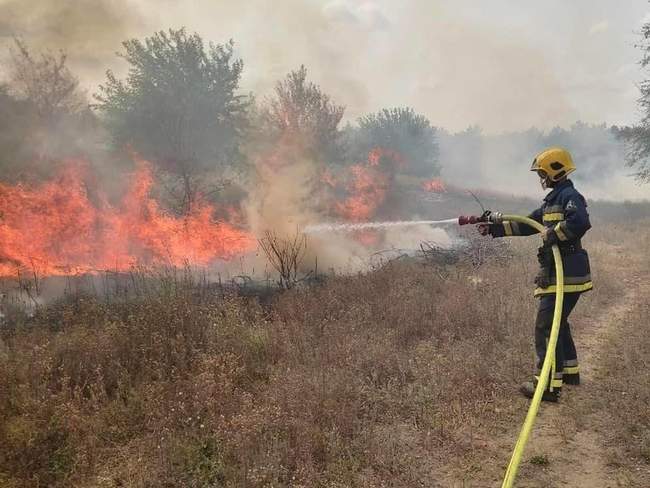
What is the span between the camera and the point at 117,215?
520 inches

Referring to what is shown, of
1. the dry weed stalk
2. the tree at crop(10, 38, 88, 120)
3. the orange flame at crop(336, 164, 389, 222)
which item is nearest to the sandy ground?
the dry weed stalk

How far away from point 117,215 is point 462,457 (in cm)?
1248

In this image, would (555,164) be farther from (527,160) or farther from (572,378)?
(527,160)

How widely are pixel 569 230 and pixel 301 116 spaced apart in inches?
709

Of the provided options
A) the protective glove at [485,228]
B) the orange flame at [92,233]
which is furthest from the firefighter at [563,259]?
the orange flame at [92,233]

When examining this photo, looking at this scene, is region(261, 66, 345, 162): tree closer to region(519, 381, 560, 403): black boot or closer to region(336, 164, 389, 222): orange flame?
region(336, 164, 389, 222): orange flame

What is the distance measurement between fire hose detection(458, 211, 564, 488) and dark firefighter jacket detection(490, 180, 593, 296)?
141 mm

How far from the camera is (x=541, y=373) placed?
346 centimetres

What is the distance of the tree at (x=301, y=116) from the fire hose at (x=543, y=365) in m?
15.8

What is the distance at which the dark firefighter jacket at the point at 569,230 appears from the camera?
442 centimetres

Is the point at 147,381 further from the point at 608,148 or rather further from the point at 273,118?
the point at 608,148

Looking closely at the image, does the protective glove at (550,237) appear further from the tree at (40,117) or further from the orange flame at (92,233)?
the tree at (40,117)

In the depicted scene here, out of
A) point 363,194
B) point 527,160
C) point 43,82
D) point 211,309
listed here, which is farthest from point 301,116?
point 527,160

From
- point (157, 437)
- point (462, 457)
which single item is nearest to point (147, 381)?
point (157, 437)
